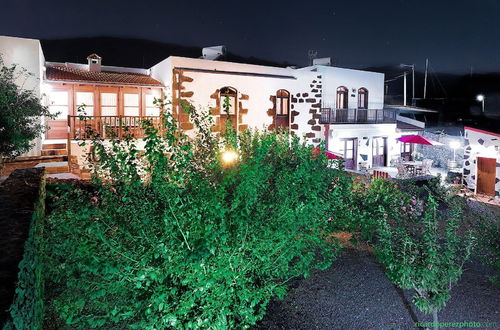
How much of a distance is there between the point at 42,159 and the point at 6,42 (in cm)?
404

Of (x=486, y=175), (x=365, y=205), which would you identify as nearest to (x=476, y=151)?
(x=486, y=175)

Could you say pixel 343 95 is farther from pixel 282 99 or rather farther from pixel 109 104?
pixel 109 104

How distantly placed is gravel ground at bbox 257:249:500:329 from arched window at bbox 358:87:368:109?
14051 millimetres

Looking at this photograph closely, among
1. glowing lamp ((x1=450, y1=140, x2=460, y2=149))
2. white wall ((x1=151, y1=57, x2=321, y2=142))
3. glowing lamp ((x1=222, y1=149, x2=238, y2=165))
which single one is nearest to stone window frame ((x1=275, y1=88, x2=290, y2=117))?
white wall ((x1=151, y1=57, x2=321, y2=142))

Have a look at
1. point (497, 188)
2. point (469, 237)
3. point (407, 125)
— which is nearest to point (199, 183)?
point (469, 237)

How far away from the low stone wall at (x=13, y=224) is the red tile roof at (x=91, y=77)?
763 centimetres

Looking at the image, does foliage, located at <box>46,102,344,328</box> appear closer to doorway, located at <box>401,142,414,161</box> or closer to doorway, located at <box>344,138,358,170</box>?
doorway, located at <box>344,138,358,170</box>

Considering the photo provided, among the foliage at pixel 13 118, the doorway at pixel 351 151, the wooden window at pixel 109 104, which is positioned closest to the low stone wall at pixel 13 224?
the foliage at pixel 13 118

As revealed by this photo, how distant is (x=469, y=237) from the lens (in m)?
4.75

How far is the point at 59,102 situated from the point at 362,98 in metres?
14.5

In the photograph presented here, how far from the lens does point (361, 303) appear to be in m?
5.32

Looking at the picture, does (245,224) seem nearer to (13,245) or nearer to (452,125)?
(13,245)

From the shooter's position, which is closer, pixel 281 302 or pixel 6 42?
pixel 281 302

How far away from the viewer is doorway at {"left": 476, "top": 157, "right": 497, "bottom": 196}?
1547 centimetres
